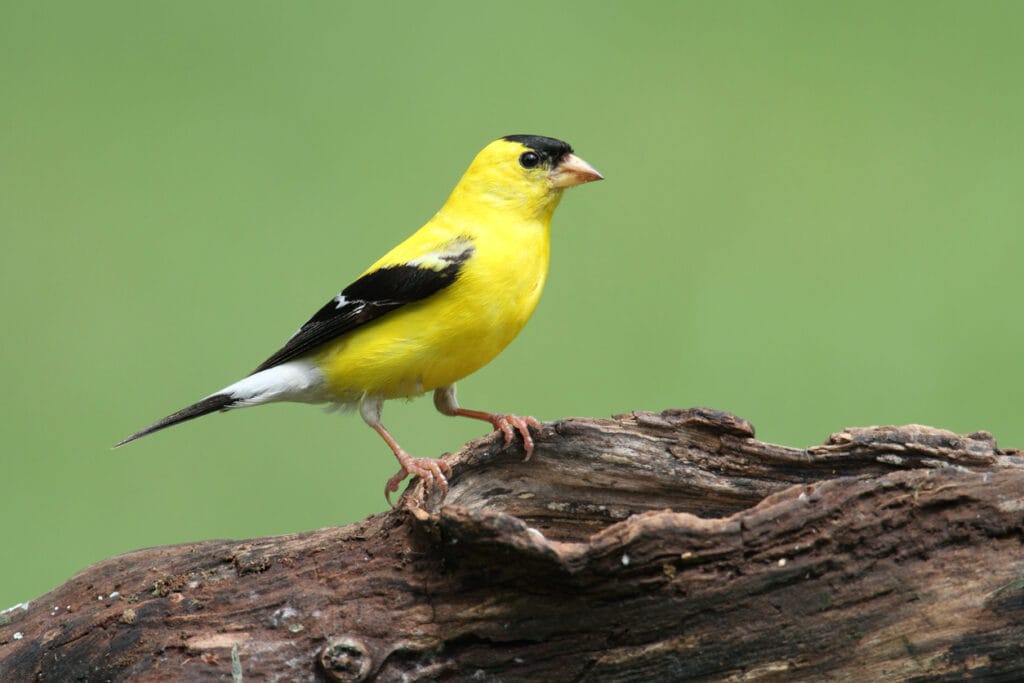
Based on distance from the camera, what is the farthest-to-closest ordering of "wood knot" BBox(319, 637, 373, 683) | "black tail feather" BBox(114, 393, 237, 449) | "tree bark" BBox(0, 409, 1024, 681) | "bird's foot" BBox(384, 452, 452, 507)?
1. "black tail feather" BBox(114, 393, 237, 449)
2. "bird's foot" BBox(384, 452, 452, 507)
3. "wood knot" BBox(319, 637, 373, 683)
4. "tree bark" BBox(0, 409, 1024, 681)

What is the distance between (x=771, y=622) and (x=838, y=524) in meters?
0.26

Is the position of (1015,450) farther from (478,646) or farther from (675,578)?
(478,646)

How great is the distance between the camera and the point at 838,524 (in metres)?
2.52

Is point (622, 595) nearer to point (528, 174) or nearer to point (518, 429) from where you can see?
point (518, 429)

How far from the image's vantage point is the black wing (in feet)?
11.7

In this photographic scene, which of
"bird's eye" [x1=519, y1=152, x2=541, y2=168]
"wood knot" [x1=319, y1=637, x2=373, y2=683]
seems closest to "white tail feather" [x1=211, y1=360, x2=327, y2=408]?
"bird's eye" [x1=519, y1=152, x2=541, y2=168]

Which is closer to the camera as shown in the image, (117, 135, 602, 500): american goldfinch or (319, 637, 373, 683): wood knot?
(319, 637, 373, 683): wood knot

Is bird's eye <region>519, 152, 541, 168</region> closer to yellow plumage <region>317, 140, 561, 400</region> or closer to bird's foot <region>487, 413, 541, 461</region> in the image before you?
yellow plumage <region>317, 140, 561, 400</region>

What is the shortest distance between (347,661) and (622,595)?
674 millimetres

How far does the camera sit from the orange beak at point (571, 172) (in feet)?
12.6

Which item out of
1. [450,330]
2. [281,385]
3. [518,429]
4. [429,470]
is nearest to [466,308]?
[450,330]

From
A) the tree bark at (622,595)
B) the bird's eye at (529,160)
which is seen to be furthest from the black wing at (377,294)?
the tree bark at (622,595)

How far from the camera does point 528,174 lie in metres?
3.87

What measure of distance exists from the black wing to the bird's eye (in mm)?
369
